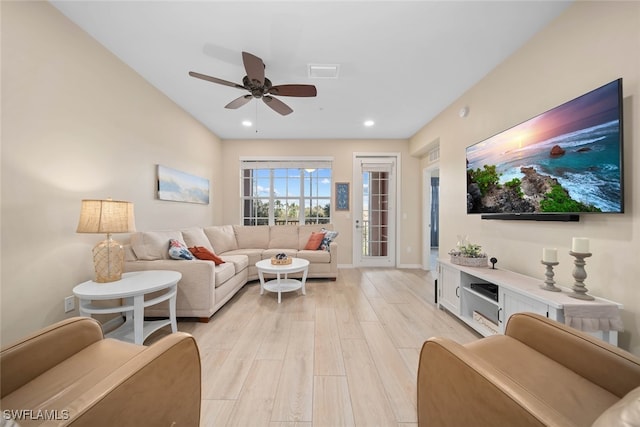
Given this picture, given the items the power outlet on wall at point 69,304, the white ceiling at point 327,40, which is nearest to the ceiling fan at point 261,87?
the white ceiling at point 327,40

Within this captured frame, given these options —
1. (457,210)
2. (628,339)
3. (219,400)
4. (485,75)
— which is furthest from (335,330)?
(485,75)

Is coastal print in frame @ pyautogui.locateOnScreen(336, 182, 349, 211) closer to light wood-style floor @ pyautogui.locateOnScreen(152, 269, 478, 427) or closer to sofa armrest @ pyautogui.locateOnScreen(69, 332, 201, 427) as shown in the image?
light wood-style floor @ pyautogui.locateOnScreen(152, 269, 478, 427)

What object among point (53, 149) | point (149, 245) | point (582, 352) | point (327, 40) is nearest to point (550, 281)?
point (582, 352)

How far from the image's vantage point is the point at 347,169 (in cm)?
491

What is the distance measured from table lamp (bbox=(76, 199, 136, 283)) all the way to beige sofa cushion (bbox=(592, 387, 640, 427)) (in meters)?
2.59

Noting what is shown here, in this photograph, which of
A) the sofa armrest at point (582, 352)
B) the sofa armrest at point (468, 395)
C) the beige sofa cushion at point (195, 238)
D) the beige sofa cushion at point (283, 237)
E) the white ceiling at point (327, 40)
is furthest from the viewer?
the beige sofa cushion at point (283, 237)

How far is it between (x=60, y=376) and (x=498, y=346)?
195 centimetres

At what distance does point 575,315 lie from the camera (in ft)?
4.63

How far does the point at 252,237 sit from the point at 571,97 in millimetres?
4424

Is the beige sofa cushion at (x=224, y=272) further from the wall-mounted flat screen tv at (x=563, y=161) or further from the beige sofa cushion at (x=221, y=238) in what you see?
the wall-mounted flat screen tv at (x=563, y=161)

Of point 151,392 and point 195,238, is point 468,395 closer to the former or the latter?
point 151,392

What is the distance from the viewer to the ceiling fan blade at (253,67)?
191 cm

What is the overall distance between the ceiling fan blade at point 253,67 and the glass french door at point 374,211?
3.01 m

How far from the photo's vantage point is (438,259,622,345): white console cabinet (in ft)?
4.88
